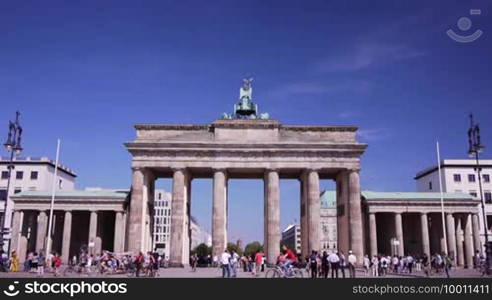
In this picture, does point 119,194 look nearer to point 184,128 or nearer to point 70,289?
point 184,128

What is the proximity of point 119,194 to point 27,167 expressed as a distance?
3234 centimetres

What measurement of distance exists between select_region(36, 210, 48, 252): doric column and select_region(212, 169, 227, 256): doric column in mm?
24217

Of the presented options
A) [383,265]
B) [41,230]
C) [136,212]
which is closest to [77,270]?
[136,212]

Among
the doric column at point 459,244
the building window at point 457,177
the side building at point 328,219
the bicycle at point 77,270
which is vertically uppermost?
the building window at point 457,177

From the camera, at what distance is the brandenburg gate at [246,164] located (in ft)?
187

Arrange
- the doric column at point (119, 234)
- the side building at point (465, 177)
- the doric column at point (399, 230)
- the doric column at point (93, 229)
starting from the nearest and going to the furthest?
the doric column at point (119, 234)
the doric column at point (93, 229)
the doric column at point (399, 230)
the side building at point (465, 177)

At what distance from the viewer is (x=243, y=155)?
2313 inches

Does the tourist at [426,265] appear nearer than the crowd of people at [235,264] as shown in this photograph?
No

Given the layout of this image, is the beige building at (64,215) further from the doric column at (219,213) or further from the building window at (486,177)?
the building window at (486,177)

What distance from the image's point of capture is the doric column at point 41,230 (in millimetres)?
61656

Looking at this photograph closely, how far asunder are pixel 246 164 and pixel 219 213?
713 cm

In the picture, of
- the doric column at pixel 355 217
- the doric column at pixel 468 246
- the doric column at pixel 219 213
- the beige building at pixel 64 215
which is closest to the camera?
the doric column at pixel 219 213

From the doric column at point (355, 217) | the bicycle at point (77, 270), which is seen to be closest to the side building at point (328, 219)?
the doric column at point (355, 217)

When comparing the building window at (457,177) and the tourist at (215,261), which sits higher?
the building window at (457,177)
